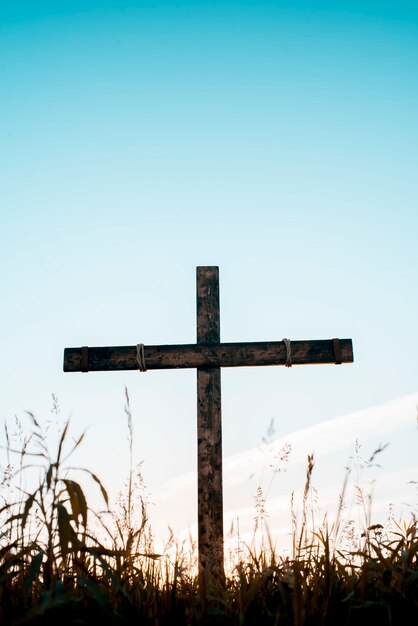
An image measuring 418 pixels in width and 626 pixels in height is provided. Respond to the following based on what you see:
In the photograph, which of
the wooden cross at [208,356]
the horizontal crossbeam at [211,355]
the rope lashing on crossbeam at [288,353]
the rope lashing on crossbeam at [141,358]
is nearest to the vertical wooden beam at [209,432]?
the wooden cross at [208,356]

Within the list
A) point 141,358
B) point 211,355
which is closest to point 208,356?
point 211,355

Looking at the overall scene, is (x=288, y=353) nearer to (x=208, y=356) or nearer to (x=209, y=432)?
(x=208, y=356)

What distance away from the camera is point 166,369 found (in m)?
5.99

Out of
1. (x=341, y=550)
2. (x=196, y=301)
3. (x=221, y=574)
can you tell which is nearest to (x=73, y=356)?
(x=196, y=301)

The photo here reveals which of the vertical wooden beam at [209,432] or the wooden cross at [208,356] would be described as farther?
the wooden cross at [208,356]

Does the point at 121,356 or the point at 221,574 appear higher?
the point at 121,356

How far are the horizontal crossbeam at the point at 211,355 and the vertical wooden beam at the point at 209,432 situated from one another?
124mm

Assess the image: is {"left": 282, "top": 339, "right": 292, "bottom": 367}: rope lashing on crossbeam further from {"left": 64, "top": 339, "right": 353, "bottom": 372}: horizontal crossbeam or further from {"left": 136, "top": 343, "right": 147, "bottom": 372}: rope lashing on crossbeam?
{"left": 136, "top": 343, "right": 147, "bottom": 372}: rope lashing on crossbeam

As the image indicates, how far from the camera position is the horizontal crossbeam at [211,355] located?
5926 millimetres

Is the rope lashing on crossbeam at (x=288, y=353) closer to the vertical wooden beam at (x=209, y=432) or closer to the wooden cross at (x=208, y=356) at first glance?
the wooden cross at (x=208, y=356)

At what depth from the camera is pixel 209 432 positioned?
5.71 meters

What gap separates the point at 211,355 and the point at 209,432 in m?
0.71

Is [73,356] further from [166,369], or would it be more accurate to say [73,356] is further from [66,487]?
[66,487]

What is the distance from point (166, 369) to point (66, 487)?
3562 mm
